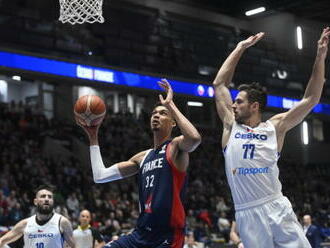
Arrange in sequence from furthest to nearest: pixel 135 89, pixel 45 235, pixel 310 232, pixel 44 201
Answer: pixel 135 89
pixel 310 232
pixel 45 235
pixel 44 201

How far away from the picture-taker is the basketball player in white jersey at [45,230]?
24.4ft

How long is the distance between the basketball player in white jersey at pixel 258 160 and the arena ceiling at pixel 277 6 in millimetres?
19510

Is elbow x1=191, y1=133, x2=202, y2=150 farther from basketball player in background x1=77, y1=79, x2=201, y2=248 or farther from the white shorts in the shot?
the white shorts

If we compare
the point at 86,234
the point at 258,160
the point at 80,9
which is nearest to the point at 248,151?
the point at 258,160

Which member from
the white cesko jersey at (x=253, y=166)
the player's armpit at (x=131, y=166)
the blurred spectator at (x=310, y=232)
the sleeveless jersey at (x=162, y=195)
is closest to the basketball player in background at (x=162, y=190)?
the sleeveless jersey at (x=162, y=195)

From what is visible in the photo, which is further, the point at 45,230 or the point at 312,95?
the point at 45,230

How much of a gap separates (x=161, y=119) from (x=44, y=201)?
2932 millimetres

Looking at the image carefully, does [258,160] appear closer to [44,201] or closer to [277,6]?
[44,201]

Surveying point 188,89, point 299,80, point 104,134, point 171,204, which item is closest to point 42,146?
point 104,134

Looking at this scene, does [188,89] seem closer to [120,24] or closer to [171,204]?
[120,24]

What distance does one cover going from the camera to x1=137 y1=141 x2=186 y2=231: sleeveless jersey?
476 cm

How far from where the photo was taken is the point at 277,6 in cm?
2400

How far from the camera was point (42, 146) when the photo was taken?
20.5 metres

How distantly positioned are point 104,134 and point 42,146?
2397 mm
